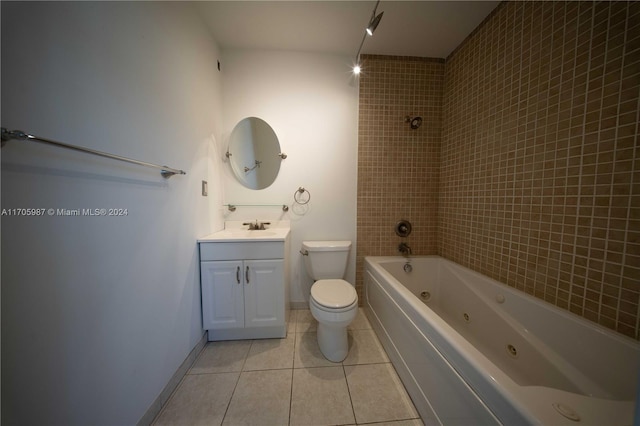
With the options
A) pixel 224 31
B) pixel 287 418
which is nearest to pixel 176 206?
pixel 287 418

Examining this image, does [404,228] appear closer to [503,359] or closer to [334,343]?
[503,359]

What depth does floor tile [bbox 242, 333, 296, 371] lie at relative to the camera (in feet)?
4.25

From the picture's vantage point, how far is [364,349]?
1.44 meters

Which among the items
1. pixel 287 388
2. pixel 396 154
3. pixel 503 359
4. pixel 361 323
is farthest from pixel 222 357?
pixel 396 154

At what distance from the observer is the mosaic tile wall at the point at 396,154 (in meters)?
1.88

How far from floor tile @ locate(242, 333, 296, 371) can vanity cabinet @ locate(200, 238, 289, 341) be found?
5.2 inches

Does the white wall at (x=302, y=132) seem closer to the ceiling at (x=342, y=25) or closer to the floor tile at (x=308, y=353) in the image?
the ceiling at (x=342, y=25)

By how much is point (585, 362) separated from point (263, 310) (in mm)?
1759

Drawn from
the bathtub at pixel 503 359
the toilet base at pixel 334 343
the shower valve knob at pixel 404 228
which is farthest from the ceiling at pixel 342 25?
the toilet base at pixel 334 343

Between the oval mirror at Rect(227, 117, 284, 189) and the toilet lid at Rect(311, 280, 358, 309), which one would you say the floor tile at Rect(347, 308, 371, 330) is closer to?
the toilet lid at Rect(311, 280, 358, 309)

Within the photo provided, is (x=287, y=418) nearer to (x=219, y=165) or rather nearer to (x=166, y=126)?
(x=166, y=126)

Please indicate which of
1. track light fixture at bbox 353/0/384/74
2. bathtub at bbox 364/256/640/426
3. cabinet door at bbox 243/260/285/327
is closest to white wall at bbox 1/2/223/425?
cabinet door at bbox 243/260/285/327

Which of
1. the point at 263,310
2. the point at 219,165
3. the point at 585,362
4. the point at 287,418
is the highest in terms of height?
the point at 219,165

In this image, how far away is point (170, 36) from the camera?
1.12 metres
